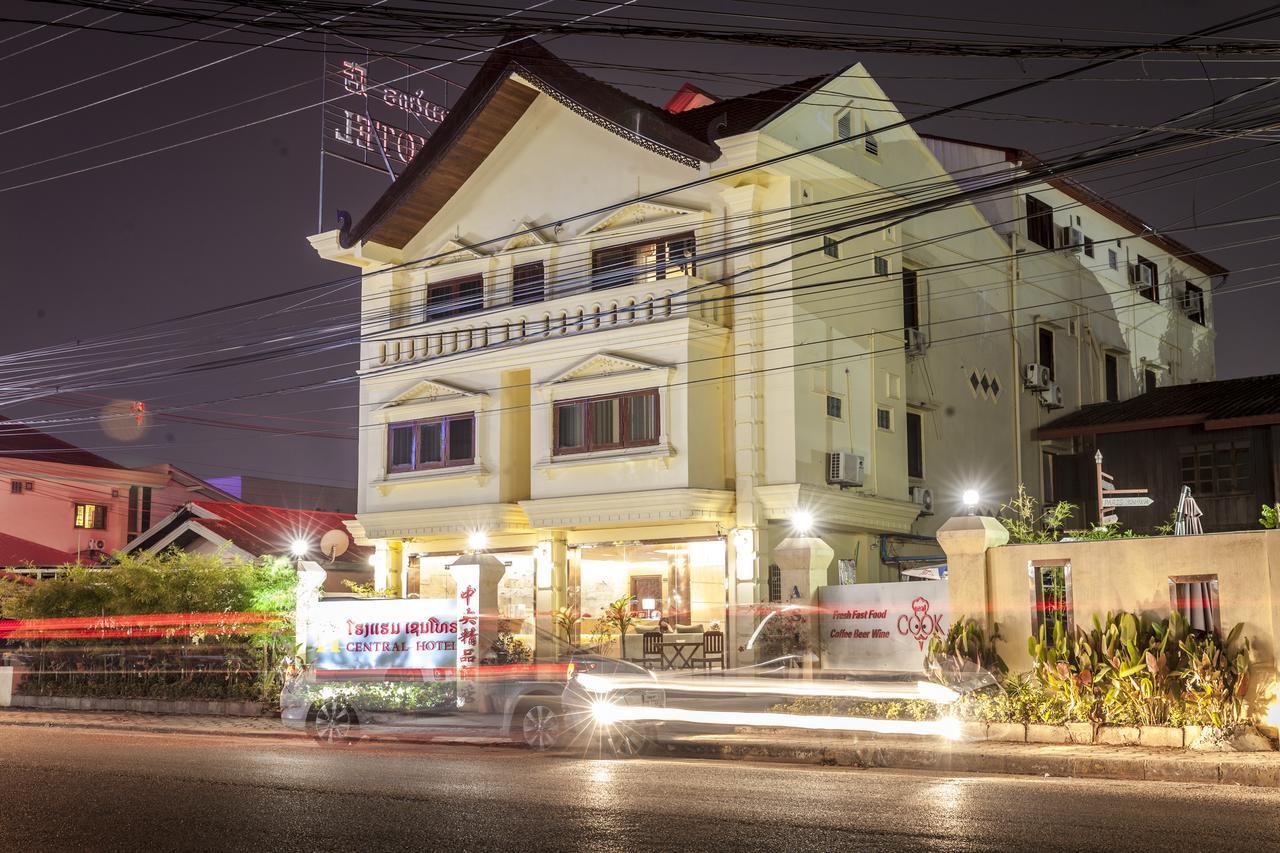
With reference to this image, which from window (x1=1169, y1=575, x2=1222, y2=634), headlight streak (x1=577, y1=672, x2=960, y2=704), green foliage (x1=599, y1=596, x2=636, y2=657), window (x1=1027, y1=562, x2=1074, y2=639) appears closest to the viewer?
window (x1=1169, y1=575, x2=1222, y2=634)

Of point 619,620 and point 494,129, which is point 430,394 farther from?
point 619,620

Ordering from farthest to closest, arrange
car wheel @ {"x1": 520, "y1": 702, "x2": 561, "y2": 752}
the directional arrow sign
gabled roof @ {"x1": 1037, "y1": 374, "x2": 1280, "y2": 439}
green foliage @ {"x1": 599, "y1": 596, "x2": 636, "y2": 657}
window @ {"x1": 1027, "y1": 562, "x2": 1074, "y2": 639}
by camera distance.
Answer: gabled roof @ {"x1": 1037, "y1": 374, "x2": 1280, "y2": 439} < green foliage @ {"x1": 599, "y1": 596, "x2": 636, "y2": 657} < the directional arrow sign < window @ {"x1": 1027, "y1": 562, "x2": 1074, "y2": 639} < car wheel @ {"x1": 520, "y1": 702, "x2": 561, "y2": 752}

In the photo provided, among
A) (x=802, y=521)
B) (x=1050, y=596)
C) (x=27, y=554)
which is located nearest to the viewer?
(x=1050, y=596)

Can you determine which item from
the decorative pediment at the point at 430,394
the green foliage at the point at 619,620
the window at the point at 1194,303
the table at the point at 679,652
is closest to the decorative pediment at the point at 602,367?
the decorative pediment at the point at 430,394

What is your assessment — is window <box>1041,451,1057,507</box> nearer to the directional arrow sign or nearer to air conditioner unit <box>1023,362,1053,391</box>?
air conditioner unit <box>1023,362,1053,391</box>

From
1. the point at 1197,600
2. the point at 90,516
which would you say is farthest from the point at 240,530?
the point at 1197,600

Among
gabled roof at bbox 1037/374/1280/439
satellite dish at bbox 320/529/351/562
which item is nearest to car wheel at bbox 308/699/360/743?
satellite dish at bbox 320/529/351/562

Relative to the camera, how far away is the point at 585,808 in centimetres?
1102

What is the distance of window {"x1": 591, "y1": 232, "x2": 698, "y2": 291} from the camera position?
27766 millimetres

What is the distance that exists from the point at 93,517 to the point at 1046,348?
37.5 meters

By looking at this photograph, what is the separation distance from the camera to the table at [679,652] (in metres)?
26.7

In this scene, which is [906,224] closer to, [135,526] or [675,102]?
[675,102]

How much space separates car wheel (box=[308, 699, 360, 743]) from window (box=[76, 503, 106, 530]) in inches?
1437

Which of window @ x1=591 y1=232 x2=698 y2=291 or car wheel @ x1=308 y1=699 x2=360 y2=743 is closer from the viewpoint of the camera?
car wheel @ x1=308 y1=699 x2=360 y2=743
